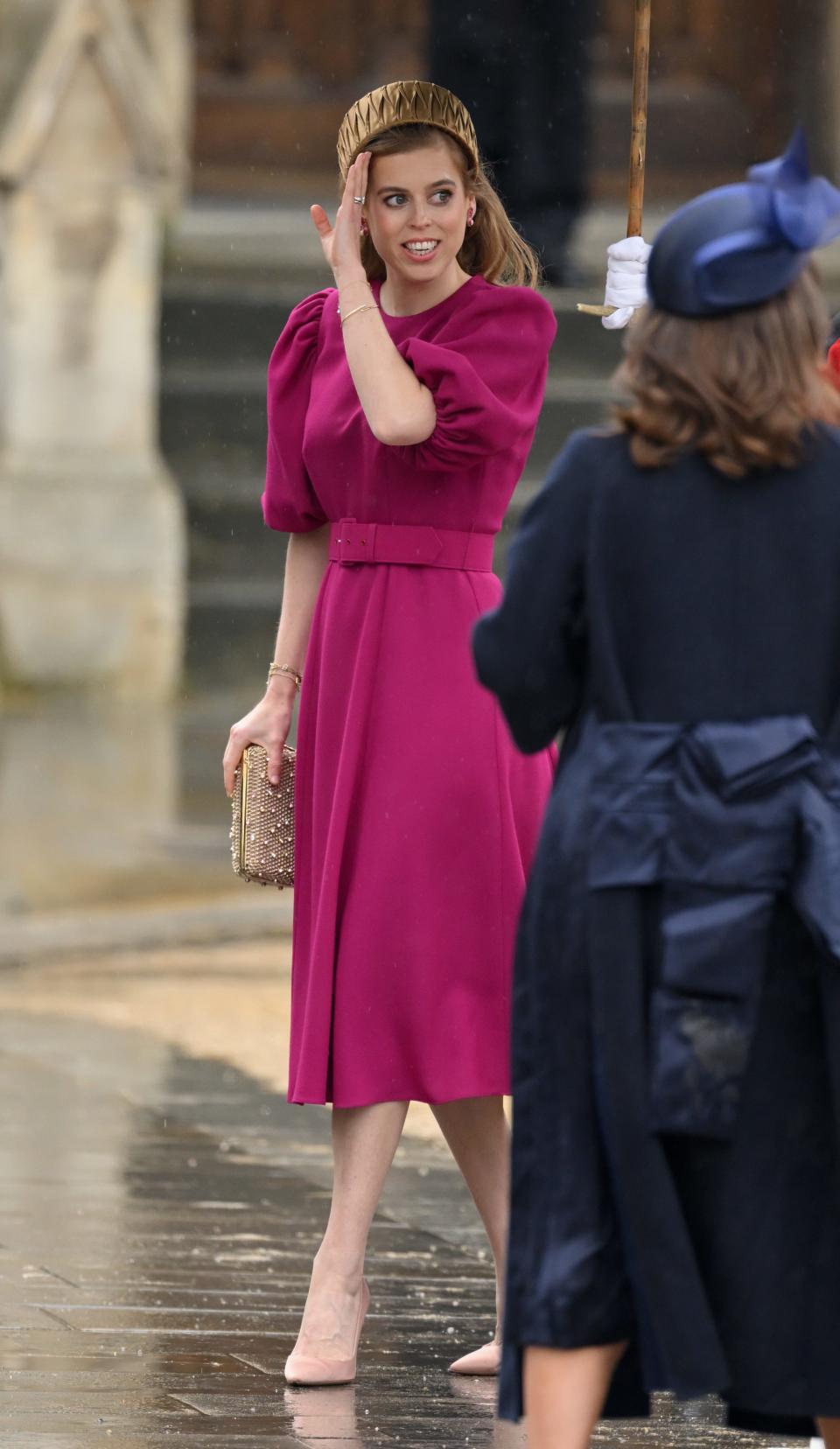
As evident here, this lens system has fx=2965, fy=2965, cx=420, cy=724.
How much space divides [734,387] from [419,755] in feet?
4.37

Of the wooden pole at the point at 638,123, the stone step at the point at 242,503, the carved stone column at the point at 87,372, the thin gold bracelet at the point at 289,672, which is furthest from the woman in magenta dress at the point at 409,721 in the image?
the stone step at the point at 242,503

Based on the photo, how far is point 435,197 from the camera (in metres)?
4.35

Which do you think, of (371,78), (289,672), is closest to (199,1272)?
(289,672)

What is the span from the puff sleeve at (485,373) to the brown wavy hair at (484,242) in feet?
0.35

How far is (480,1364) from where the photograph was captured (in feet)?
14.3

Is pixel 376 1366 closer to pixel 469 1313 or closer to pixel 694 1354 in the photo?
pixel 469 1313

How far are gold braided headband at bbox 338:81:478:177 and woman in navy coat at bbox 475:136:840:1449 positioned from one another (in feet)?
4.13

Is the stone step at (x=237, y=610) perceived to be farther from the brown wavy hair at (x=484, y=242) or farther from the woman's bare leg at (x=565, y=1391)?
A: the woman's bare leg at (x=565, y=1391)

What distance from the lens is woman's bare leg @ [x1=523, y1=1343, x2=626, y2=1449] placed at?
3078 millimetres

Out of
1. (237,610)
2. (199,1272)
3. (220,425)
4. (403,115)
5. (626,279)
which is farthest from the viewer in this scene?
(220,425)

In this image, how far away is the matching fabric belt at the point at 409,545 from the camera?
432 centimetres

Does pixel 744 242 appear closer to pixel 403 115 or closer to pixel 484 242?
pixel 403 115

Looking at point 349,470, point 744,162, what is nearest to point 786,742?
point 349,470

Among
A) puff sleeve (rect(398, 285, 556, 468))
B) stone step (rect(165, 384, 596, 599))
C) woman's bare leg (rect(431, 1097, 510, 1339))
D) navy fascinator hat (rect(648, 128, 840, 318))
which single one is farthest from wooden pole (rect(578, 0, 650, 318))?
stone step (rect(165, 384, 596, 599))
